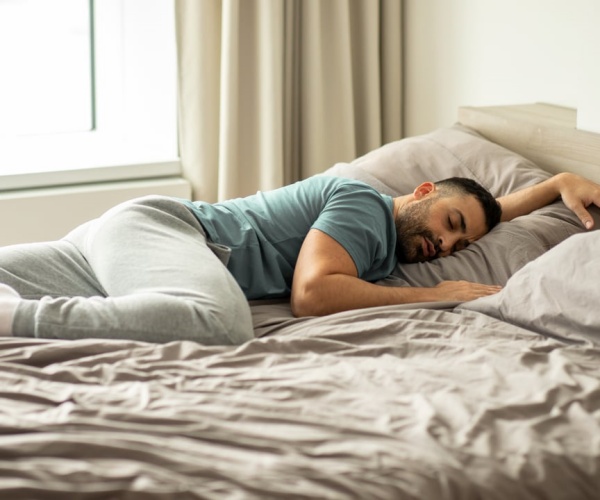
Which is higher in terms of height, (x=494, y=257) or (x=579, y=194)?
(x=579, y=194)

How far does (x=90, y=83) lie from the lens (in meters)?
3.57

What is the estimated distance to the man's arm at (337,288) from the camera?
6.43 ft

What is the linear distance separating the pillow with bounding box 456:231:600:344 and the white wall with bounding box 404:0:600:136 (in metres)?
0.67

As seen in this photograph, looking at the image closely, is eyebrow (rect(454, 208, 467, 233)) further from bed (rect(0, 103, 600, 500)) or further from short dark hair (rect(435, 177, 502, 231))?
bed (rect(0, 103, 600, 500))

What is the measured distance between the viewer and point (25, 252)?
196 centimetres

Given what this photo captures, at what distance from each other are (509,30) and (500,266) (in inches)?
43.3

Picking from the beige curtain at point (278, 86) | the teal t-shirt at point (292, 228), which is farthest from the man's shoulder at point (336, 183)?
the beige curtain at point (278, 86)

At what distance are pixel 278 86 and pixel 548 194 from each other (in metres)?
1.23

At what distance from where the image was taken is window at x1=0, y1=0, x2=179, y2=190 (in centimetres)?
342

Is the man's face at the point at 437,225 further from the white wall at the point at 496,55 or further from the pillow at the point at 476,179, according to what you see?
the white wall at the point at 496,55

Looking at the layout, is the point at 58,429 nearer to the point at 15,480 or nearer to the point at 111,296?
the point at 15,480

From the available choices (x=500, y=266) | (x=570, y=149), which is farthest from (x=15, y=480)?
(x=570, y=149)

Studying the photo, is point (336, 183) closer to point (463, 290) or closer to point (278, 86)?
point (463, 290)

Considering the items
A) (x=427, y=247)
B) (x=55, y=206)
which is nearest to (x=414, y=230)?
(x=427, y=247)
